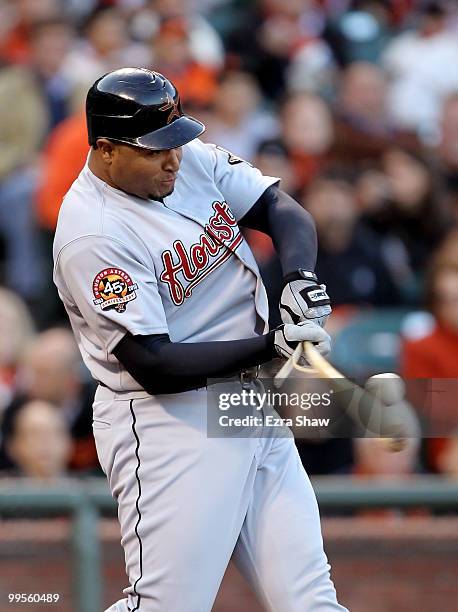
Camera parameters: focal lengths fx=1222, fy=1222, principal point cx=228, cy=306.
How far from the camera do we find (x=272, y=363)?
343 cm

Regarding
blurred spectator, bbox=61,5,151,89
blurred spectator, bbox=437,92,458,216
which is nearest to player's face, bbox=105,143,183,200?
blurred spectator, bbox=437,92,458,216

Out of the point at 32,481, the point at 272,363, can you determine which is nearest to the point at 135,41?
the point at 32,481

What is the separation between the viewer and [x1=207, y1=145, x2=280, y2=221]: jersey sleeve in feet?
10.8

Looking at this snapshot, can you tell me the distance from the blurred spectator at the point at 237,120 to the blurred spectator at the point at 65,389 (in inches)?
77.3

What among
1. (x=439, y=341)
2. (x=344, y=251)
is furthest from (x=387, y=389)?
(x=344, y=251)

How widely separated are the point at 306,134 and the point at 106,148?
4.06 m

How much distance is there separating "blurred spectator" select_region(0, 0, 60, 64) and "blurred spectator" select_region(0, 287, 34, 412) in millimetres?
2146

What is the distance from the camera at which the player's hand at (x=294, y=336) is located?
2.86 metres

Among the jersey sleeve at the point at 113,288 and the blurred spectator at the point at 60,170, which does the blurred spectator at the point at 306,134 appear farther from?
the jersey sleeve at the point at 113,288

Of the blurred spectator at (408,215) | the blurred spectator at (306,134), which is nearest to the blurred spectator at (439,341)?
the blurred spectator at (408,215)

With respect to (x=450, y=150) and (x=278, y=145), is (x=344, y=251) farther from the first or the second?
(x=450, y=150)

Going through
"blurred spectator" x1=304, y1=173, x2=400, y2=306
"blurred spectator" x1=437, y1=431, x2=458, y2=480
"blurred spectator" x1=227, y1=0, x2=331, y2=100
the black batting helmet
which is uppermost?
the black batting helmet

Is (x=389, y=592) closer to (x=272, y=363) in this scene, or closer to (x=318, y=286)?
(x=272, y=363)

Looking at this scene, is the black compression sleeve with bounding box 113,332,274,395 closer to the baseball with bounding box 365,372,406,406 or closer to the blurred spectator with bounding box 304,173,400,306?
the baseball with bounding box 365,372,406,406
